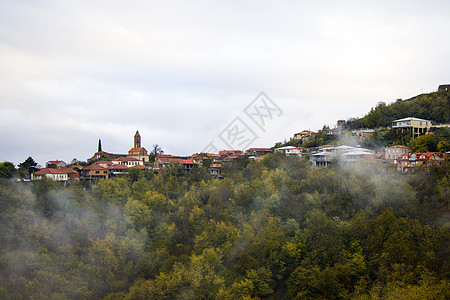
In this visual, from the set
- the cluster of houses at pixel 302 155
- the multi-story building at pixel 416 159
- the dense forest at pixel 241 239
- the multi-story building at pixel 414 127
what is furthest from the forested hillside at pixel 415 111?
the dense forest at pixel 241 239

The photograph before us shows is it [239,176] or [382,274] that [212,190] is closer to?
[239,176]

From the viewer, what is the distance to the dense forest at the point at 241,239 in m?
16.1

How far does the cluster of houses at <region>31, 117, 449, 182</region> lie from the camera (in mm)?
27000

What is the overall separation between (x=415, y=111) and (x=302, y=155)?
545 inches

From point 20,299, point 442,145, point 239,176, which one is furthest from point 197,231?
point 442,145

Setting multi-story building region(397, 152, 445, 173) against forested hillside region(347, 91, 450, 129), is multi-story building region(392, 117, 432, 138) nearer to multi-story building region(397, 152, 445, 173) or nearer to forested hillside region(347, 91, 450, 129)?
forested hillside region(347, 91, 450, 129)

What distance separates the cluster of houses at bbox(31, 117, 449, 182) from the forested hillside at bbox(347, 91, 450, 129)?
2.08 m

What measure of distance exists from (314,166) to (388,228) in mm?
17022

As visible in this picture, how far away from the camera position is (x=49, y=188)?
92.6ft

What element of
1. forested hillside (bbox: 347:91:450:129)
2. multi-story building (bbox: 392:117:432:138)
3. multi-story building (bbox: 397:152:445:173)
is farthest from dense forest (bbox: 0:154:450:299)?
forested hillside (bbox: 347:91:450:129)

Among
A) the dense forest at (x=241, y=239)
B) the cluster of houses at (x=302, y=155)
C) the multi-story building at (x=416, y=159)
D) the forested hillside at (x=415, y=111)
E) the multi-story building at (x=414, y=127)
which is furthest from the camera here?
the forested hillside at (x=415, y=111)

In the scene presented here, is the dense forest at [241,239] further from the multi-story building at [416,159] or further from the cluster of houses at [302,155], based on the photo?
the cluster of houses at [302,155]

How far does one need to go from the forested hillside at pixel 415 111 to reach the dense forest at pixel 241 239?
1362cm

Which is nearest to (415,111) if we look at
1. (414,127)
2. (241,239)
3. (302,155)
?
(414,127)
